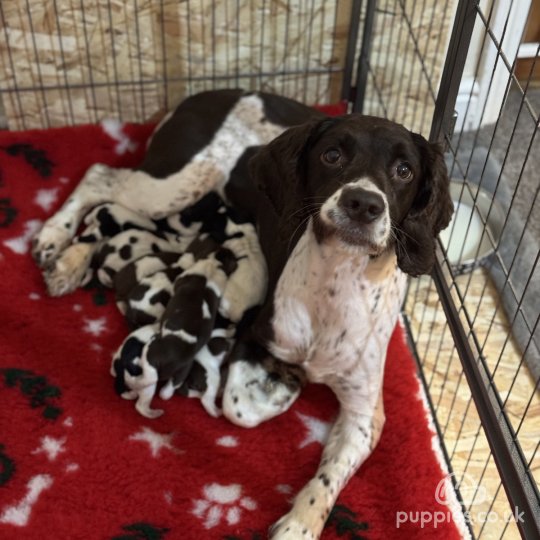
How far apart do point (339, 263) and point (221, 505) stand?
2.49ft

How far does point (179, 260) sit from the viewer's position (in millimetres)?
2613

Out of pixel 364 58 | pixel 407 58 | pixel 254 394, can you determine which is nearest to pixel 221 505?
pixel 254 394

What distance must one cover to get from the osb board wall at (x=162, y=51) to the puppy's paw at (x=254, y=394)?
4.39 feet

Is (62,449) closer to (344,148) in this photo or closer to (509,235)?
(344,148)

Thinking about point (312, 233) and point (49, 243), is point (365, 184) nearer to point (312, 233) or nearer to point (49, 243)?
point (312, 233)

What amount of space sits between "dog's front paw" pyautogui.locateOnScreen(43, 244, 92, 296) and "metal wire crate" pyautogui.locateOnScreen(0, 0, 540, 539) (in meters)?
0.74

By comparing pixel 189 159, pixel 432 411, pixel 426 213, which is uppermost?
pixel 426 213

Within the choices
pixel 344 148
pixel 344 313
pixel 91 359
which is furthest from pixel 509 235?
pixel 91 359

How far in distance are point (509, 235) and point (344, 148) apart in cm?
148

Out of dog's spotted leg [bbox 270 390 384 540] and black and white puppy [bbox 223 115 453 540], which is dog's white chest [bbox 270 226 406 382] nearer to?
black and white puppy [bbox 223 115 453 540]

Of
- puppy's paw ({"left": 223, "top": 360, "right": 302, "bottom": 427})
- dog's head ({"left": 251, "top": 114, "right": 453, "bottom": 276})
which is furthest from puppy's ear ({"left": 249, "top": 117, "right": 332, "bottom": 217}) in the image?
puppy's paw ({"left": 223, "top": 360, "right": 302, "bottom": 427})

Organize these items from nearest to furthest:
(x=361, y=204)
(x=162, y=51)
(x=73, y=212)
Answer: (x=361, y=204) < (x=73, y=212) < (x=162, y=51)

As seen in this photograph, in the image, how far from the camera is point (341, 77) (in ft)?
10.6

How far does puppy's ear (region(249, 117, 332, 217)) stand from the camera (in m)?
1.96
